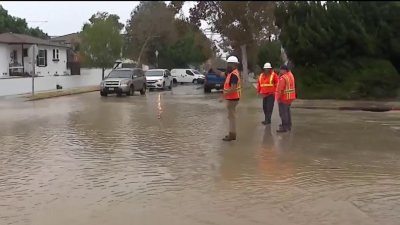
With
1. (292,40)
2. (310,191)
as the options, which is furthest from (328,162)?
(292,40)

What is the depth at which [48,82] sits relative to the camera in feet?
122

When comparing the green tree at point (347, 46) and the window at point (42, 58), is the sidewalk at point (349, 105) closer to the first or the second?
the green tree at point (347, 46)

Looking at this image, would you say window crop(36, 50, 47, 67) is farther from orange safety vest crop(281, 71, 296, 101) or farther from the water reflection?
the water reflection

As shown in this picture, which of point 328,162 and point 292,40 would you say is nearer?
point 328,162

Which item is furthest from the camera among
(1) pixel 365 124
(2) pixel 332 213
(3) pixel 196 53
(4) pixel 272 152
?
(3) pixel 196 53

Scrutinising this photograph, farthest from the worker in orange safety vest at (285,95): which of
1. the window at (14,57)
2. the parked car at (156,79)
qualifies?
the window at (14,57)

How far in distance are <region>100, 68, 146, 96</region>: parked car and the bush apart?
34.3 ft

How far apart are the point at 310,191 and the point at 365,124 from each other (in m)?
8.77

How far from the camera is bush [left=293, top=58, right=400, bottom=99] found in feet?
79.3

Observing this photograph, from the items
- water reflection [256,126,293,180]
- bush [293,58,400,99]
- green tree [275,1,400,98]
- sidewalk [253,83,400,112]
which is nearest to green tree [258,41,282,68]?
bush [293,58,400,99]

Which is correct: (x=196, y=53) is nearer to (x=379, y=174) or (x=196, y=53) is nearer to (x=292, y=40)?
(x=292, y=40)

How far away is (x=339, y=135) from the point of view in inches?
504

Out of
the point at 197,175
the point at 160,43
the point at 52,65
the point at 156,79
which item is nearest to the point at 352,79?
the point at 197,175

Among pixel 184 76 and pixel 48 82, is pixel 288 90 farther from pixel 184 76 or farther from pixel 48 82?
pixel 184 76
